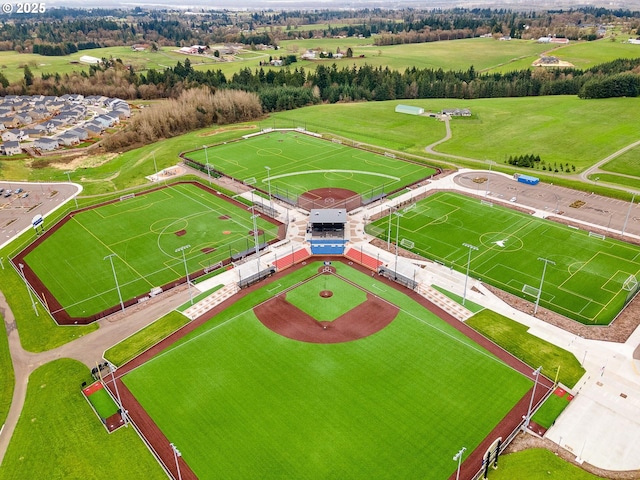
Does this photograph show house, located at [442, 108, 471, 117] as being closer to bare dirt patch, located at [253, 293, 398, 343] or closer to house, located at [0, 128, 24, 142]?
bare dirt patch, located at [253, 293, 398, 343]

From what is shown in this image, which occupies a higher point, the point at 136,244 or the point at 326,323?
the point at 136,244

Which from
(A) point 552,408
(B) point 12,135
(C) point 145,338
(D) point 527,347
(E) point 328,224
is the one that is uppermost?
(B) point 12,135

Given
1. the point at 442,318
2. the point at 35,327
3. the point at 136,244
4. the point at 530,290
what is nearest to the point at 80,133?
the point at 136,244

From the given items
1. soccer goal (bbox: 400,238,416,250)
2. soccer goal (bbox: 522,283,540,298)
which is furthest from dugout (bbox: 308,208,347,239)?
soccer goal (bbox: 522,283,540,298)

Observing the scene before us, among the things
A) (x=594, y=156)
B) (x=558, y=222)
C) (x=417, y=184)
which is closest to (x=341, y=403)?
(x=558, y=222)

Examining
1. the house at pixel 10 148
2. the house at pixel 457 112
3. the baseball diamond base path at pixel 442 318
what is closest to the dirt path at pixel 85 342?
the baseball diamond base path at pixel 442 318

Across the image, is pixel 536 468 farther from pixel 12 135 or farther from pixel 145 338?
pixel 12 135
